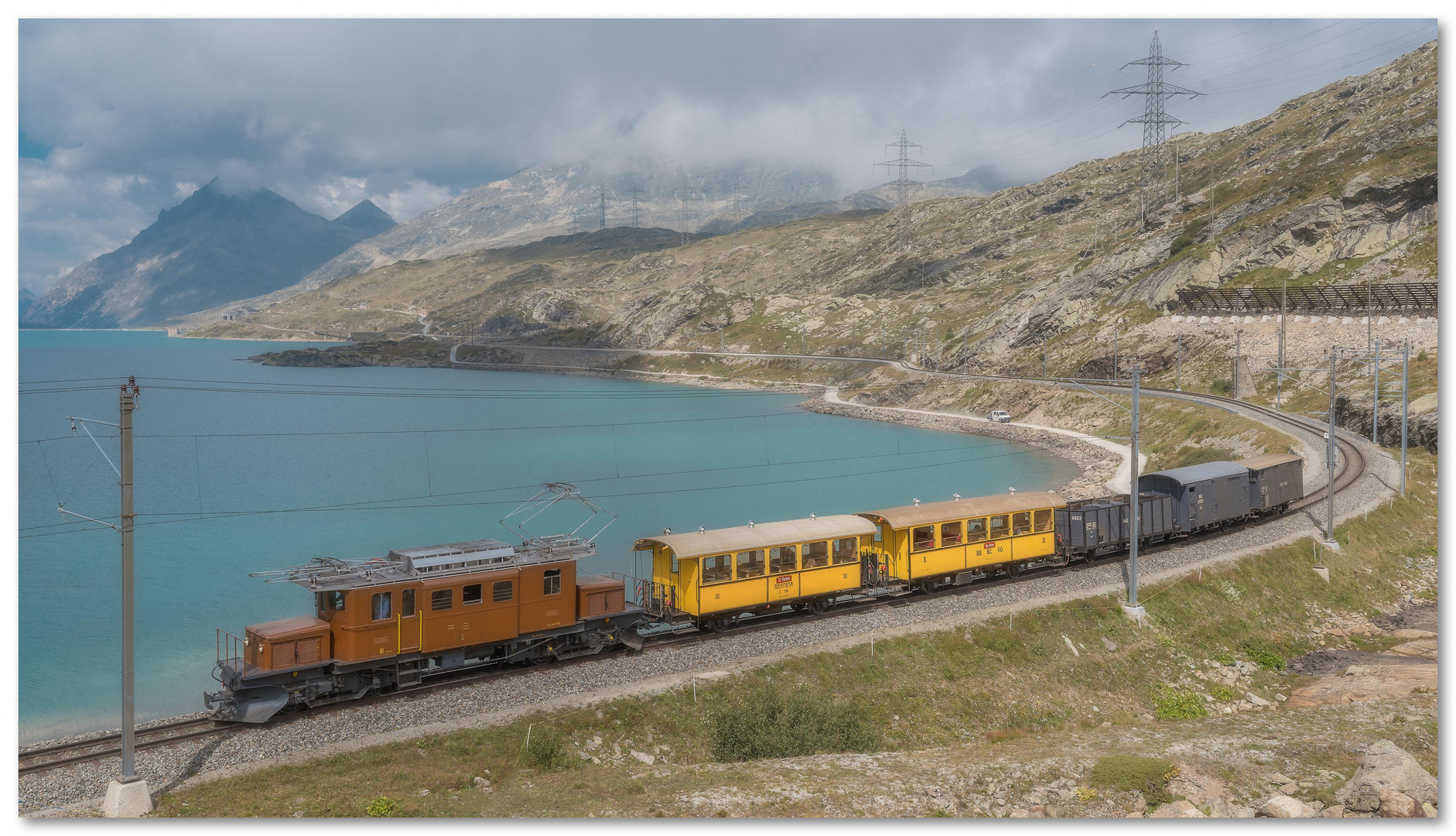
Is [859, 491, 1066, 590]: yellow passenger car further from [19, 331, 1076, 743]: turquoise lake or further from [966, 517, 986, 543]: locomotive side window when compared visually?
[19, 331, 1076, 743]: turquoise lake

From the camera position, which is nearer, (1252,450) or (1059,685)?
(1059,685)

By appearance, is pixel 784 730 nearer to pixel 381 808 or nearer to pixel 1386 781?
pixel 381 808

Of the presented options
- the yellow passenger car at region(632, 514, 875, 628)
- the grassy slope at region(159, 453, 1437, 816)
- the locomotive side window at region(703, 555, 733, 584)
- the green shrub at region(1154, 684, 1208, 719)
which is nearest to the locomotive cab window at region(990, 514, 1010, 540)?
the grassy slope at region(159, 453, 1437, 816)

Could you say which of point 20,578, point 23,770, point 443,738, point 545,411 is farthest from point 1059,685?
point 545,411

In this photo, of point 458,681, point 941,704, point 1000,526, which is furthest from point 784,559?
point 458,681

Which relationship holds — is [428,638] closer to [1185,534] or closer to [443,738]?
[443,738]

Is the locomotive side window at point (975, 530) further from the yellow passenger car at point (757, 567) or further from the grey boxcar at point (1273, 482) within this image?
the grey boxcar at point (1273, 482)

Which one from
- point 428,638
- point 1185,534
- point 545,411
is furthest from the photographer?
point 545,411
